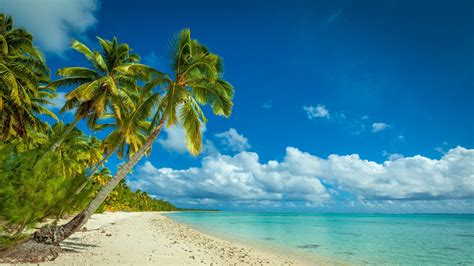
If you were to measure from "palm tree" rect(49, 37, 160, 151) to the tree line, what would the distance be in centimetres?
5

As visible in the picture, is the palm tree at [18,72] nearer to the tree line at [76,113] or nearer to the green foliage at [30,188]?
the tree line at [76,113]

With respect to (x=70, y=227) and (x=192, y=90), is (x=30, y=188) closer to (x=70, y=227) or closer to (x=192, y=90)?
(x=70, y=227)

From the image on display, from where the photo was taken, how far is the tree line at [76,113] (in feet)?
25.4

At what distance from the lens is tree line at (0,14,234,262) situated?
7734 mm

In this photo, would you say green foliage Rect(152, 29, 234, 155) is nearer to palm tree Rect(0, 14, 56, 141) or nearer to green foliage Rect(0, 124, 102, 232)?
green foliage Rect(0, 124, 102, 232)

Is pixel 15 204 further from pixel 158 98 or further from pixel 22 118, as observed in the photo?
pixel 22 118

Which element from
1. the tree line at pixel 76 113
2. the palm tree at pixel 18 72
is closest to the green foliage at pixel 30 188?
the tree line at pixel 76 113

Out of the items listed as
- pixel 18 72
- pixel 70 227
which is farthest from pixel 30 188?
pixel 18 72

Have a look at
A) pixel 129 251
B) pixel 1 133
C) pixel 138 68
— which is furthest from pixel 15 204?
pixel 1 133

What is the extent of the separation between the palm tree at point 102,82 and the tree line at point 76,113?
5 centimetres

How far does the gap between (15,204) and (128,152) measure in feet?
49.9

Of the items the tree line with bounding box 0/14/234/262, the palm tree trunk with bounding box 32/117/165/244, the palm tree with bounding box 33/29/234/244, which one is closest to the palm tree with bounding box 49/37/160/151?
the tree line with bounding box 0/14/234/262

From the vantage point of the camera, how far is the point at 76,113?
17875mm

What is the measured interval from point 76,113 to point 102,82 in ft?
8.86
